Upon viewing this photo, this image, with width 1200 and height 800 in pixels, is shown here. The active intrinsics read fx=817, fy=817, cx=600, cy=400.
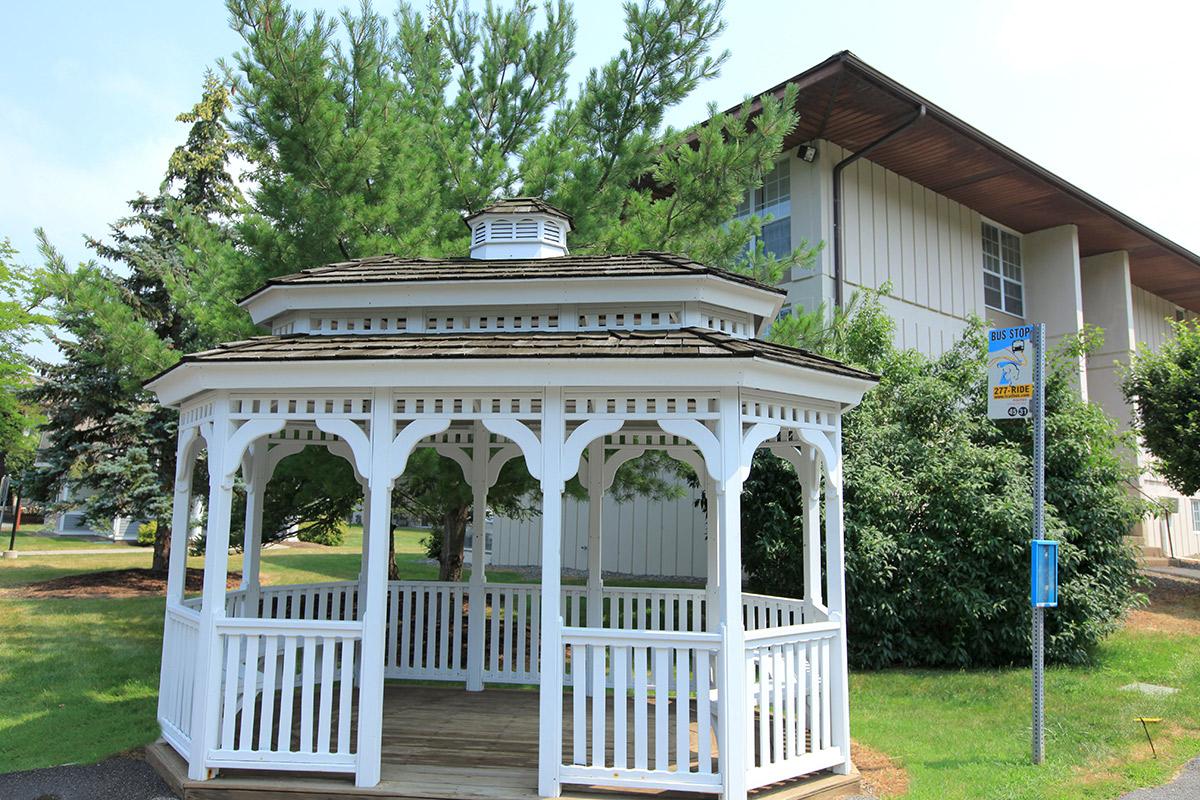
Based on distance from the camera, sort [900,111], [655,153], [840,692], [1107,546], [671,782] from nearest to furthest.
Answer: [671,782]
[840,692]
[1107,546]
[655,153]
[900,111]

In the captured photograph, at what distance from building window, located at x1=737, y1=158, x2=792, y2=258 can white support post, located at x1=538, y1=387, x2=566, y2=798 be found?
36.8 feet

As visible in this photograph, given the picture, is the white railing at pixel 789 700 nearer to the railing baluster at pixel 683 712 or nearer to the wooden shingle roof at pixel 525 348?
the railing baluster at pixel 683 712

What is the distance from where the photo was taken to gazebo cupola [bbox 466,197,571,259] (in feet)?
26.9

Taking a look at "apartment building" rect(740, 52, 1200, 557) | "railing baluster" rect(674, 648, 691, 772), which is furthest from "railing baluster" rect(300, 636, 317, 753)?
"apartment building" rect(740, 52, 1200, 557)

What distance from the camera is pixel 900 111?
14336 millimetres

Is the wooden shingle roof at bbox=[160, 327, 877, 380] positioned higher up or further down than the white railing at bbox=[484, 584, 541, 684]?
higher up

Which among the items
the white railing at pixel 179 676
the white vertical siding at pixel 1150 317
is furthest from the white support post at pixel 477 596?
the white vertical siding at pixel 1150 317

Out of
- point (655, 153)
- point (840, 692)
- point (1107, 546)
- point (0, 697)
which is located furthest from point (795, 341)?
point (0, 697)

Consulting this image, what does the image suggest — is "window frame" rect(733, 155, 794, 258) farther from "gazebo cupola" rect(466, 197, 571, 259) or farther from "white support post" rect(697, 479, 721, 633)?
"white support post" rect(697, 479, 721, 633)

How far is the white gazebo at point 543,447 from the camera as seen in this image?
5156 millimetres

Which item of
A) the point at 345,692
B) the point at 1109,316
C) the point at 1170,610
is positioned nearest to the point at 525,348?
the point at 345,692

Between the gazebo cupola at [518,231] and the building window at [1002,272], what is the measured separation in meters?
14.2

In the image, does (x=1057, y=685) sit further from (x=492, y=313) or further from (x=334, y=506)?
(x=334, y=506)

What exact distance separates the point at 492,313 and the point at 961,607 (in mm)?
6707
